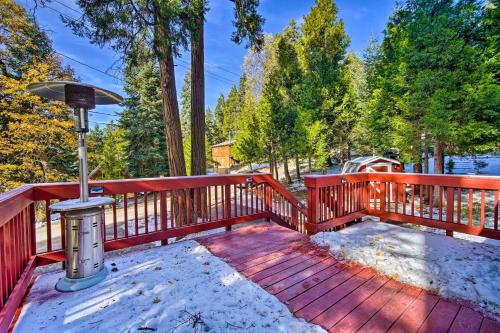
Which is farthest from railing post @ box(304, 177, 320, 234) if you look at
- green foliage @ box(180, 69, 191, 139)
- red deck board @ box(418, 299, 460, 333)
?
green foliage @ box(180, 69, 191, 139)

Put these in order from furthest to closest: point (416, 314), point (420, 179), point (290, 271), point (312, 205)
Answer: point (420, 179) → point (312, 205) → point (290, 271) → point (416, 314)

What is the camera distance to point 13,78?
10.5 meters

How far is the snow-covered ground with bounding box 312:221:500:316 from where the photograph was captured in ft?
7.32

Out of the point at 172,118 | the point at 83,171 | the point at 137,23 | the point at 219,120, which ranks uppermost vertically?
the point at 219,120

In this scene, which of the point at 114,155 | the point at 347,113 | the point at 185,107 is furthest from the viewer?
the point at 185,107

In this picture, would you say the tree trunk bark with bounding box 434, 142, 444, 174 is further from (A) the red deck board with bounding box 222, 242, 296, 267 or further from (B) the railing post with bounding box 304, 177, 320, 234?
(A) the red deck board with bounding box 222, 242, 296, 267

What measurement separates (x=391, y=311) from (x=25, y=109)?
14879mm

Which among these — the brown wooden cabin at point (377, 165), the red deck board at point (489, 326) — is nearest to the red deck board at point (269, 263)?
the red deck board at point (489, 326)

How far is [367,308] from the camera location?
6.68 feet

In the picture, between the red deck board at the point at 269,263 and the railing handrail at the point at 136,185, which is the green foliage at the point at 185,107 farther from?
the red deck board at the point at 269,263

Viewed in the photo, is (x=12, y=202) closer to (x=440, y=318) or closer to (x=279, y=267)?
(x=279, y=267)

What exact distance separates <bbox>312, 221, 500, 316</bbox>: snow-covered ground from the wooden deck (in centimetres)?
16

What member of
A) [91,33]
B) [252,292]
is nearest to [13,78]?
[91,33]

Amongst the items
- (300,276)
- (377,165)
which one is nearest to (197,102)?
(300,276)
